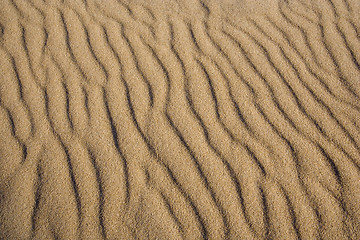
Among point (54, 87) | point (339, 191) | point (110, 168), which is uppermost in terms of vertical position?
point (54, 87)

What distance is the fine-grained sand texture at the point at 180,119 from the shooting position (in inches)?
77.9

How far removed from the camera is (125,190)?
208 cm

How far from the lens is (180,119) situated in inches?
94.7

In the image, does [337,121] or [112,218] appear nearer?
[112,218]

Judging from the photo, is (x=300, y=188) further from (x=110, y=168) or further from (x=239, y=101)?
(x=110, y=168)

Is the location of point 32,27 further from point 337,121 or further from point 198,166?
point 337,121

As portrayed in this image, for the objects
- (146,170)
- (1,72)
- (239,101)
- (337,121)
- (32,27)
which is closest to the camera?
(146,170)

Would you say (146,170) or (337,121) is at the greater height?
(146,170)

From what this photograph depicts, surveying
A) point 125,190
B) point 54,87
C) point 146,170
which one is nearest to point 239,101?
point 146,170

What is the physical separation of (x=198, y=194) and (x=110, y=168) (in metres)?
0.64

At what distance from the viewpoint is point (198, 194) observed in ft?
6.74

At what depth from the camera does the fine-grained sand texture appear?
1.98m

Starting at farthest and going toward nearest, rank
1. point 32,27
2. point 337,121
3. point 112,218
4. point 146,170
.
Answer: point 32,27
point 337,121
point 146,170
point 112,218

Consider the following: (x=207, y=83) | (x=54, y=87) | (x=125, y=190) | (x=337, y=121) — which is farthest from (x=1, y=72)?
(x=337, y=121)
